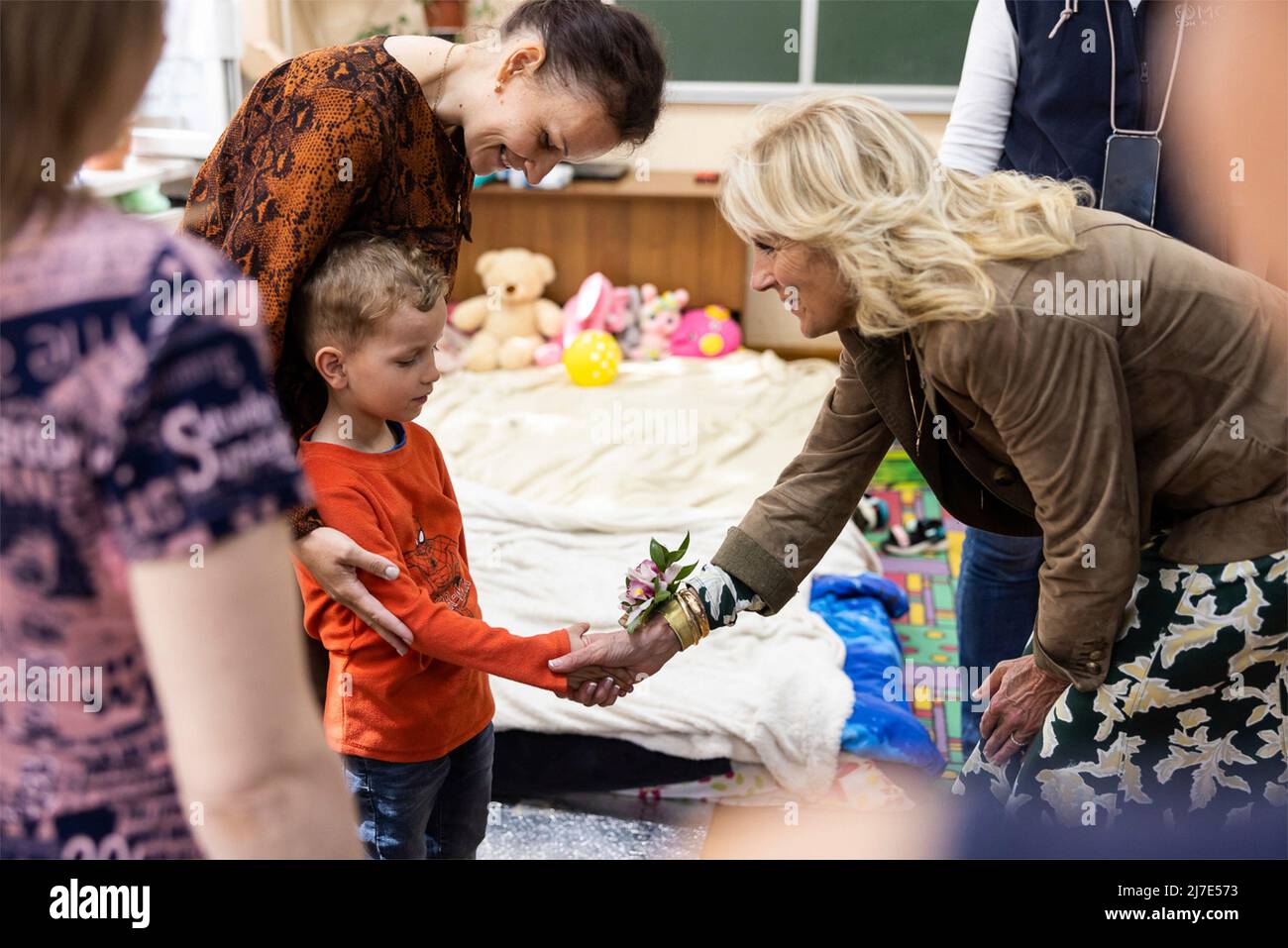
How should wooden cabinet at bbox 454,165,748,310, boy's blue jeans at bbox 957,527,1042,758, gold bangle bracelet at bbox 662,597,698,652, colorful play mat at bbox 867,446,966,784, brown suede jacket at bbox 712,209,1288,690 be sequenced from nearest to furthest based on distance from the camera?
brown suede jacket at bbox 712,209,1288,690, gold bangle bracelet at bbox 662,597,698,652, boy's blue jeans at bbox 957,527,1042,758, colorful play mat at bbox 867,446,966,784, wooden cabinet at bbox 454,165,748,310

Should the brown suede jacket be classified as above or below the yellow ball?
above

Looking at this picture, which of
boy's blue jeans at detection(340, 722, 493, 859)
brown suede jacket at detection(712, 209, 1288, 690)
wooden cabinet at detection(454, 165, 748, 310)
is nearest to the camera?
brown suede jacket at detection(712, 209, 1288, 690)

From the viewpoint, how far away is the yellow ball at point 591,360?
3951mm

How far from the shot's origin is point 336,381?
1.30 m

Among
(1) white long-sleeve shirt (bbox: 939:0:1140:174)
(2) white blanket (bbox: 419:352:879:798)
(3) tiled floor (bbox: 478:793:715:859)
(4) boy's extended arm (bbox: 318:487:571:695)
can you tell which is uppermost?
(1) white long-sleeve shirt (bbox: 939:0:1140:174)

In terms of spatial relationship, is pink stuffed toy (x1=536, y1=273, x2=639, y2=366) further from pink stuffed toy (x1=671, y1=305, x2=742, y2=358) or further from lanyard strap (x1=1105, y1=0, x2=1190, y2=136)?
lanyard strap (x1=1105, y1=0, x2=1190, y2=136)

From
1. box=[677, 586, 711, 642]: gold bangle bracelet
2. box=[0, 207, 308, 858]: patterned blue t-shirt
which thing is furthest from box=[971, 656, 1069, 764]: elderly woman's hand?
box=[0, 207, 308, 858]: patterned blue t-shirt

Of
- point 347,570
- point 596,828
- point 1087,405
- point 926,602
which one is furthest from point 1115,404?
point 926,602

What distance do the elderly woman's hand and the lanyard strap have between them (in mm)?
712

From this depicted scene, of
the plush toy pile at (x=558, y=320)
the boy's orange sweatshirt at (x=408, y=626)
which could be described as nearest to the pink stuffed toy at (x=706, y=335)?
the plush toy pile at (x=558, y=320)

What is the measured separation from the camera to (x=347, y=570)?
1.29 meters

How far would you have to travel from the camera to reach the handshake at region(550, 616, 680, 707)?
145cm

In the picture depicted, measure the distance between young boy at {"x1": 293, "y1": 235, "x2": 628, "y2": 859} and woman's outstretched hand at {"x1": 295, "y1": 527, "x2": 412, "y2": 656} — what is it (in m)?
0.02

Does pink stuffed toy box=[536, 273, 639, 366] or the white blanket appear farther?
pink stuffed toy box=[536, 273, 639, 366]
